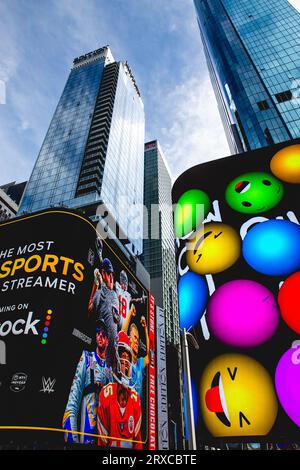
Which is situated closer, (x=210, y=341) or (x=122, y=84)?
(x=210, y=341)

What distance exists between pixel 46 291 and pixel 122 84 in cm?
12500

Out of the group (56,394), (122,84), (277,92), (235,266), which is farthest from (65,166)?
(235,266)

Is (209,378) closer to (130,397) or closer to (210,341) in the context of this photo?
(210,341)

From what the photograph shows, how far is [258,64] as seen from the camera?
284 feet

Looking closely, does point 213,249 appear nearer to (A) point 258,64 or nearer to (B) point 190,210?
(B) point 190,210

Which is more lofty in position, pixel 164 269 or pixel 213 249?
pixel 164 269

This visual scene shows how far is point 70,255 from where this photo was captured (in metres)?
19.3

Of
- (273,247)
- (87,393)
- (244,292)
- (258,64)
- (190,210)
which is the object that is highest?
(258,64)

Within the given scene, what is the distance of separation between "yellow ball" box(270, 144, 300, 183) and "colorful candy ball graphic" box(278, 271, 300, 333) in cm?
219

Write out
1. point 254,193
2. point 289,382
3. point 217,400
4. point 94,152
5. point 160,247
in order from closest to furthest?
point 289,382 → point 217,400 → point 254,193 → point 94,152 → point 160,247

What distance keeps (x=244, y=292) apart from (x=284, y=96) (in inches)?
3506

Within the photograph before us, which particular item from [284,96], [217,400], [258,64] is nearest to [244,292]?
[217,400]

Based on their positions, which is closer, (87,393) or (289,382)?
(289,382)

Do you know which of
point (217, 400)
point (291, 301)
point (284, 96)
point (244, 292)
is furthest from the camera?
point (284, 96)
